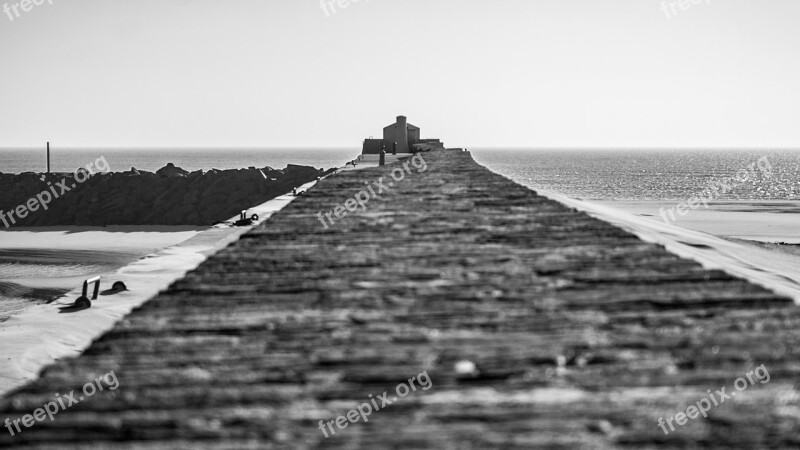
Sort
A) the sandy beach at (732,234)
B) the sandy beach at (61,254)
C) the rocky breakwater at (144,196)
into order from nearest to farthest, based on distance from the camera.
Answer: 1. the sandy beach at (732,234)
2. the sandy beach at (61,254)
3. the rocky breakwater at (144,196)

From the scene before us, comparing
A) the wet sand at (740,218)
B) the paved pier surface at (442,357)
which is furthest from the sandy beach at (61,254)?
the wet sand at (740,218)

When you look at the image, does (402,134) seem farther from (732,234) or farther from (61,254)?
(61,254)

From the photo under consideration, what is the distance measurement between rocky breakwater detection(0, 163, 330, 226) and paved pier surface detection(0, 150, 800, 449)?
33.8 meters

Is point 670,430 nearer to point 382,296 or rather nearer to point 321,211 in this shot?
point 382,296

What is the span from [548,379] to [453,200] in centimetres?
606

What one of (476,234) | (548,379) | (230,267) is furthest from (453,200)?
(548,379)

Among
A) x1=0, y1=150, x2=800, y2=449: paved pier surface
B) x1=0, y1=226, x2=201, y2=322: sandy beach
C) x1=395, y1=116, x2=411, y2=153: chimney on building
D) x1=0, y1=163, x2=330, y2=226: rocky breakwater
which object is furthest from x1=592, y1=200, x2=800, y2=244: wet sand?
x1=0, y1=150, x2=800, y2=449: paved pier surface

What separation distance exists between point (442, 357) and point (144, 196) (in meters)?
40.5

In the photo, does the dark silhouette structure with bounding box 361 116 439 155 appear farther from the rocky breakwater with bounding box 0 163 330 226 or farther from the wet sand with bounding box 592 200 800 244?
the wet sand with bounding box 592 200 800 244

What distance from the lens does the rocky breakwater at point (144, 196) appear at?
38938mm

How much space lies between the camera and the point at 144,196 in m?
41.1

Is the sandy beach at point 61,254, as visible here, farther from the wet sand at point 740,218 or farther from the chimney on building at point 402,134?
the wet sand at point 740,218

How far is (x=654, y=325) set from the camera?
346 cm

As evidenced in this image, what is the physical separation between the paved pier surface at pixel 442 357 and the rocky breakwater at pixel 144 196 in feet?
111
